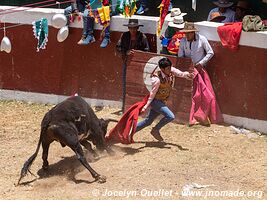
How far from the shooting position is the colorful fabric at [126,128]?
26.1 feet

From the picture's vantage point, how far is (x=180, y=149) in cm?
786

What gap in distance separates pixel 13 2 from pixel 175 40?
203 inches

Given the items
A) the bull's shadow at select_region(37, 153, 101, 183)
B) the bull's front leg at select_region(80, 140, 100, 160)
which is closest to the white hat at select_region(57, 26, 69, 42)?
the bull's front leg at select_region(80, 140, 100, 160)

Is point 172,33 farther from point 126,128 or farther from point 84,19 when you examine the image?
point 126,128

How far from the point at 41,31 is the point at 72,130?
139 inches

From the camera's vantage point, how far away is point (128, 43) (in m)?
9.38

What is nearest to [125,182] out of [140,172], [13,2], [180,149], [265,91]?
[140,172]

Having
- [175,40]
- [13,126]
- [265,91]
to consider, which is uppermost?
[175,40]

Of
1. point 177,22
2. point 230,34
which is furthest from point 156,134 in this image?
point 177,22

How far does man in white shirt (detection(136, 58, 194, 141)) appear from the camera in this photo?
7699mm

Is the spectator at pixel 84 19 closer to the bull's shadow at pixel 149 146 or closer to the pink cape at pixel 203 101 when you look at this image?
the pink cape at pixel 203 101

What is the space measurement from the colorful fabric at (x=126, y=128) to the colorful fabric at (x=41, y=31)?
2.72 metres

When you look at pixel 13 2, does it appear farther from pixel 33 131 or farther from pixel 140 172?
pixel 140 172

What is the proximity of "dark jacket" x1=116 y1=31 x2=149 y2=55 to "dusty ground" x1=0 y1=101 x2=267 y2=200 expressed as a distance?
137cm
